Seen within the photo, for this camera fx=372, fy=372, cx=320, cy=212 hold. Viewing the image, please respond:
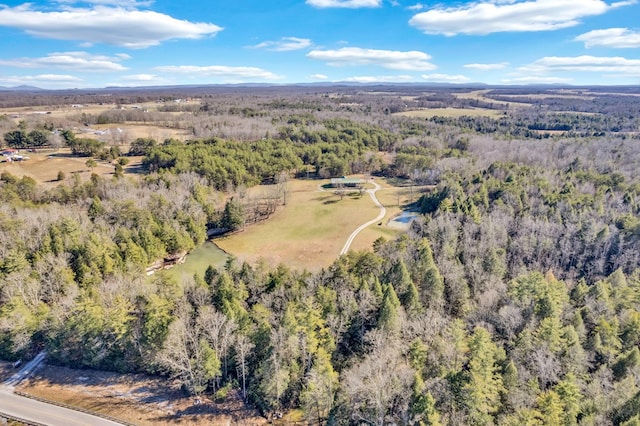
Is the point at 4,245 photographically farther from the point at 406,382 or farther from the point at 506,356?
the point at 506,356

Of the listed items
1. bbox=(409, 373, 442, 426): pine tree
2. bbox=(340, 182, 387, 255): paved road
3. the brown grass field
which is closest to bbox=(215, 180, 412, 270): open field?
the brown grass field

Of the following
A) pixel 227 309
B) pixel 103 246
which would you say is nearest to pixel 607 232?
pixel 227 309

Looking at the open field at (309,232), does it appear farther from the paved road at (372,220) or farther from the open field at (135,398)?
the open field at (135,398)

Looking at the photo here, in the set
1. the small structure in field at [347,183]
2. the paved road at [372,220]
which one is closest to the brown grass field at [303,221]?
the paved road at [372,220]

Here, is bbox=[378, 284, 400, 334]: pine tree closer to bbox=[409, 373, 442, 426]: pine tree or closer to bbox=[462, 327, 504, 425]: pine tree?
bbox=[462, 327, 504, 425]: pine tree

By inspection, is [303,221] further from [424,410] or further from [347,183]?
[424,410]

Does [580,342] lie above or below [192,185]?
below

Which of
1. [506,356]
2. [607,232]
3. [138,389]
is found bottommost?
[138,389]
